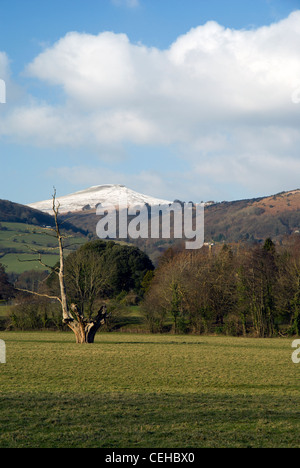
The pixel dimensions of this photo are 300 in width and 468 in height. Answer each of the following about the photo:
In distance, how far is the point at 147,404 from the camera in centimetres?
1075

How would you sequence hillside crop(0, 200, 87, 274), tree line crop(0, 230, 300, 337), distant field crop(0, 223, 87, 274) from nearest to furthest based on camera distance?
1. tree line crop(0, 230, 300, 337)
2. hillside crop(0, 200, 87, 274)
3. distant field crop(0, 223, 87, 274)

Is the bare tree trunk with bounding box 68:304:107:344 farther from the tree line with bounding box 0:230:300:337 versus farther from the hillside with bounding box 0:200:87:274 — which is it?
the hillside with bounding box 0:200:87:274

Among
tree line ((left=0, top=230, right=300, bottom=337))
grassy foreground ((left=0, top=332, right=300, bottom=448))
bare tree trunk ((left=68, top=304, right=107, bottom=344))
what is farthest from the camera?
tree line ((left=0, top=230, right=300, bottom=337))

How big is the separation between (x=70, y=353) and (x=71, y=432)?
15253 mm

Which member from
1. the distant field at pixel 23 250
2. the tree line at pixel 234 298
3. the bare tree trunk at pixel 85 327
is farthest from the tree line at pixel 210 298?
the distant field at pixel 23 250

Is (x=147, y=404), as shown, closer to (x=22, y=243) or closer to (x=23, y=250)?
(x=23, y=250)

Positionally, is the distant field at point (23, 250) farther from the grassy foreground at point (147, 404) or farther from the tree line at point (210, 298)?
the grassy foreground at point (147, 404)

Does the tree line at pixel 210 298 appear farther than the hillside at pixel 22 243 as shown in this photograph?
No

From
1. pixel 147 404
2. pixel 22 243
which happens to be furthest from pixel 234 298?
pixel 22 243

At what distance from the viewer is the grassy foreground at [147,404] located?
8.05 meters

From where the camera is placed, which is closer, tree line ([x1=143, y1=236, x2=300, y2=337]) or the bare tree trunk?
the bare tree trunk

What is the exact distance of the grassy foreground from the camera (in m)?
A: 8.05

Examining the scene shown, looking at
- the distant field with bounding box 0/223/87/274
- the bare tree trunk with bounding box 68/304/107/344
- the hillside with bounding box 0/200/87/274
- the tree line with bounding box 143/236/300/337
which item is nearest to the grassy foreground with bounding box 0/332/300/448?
the bare tree trunk with bounding box 68/304/107/344

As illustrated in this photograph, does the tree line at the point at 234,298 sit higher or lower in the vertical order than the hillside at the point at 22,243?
lower
